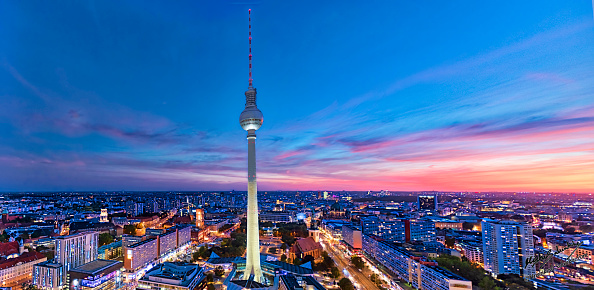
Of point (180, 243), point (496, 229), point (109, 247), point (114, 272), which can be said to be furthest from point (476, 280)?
point (109, 247)

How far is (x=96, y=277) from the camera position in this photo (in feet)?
73.3

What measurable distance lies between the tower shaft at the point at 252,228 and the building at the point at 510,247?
23.3 m

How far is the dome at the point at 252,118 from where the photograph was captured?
2669 cm

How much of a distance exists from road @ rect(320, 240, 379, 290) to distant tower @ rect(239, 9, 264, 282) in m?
9.19

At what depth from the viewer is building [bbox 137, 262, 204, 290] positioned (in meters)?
21.0

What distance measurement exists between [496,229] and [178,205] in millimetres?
87709

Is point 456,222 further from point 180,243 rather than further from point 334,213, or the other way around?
point 180,243

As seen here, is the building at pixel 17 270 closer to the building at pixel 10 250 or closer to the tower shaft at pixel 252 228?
the building at pixel 10 250

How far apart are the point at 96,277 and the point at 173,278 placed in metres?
7.00

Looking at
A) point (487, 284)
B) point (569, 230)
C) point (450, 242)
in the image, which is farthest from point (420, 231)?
point (487, 284)

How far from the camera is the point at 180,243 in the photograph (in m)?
39.2

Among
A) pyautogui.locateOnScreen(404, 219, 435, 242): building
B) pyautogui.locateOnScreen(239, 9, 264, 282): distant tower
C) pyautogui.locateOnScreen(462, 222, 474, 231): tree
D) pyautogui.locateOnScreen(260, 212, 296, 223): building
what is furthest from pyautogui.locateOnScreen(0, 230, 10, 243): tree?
pyautogui.locateOnScreen(462, 222, 474, 231): tree

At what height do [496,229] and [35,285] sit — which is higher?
[496,229]

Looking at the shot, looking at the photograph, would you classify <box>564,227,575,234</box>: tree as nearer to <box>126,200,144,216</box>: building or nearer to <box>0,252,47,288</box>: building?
<box>0,252,47,288</box>: building
